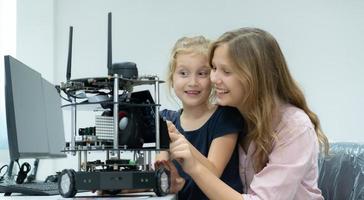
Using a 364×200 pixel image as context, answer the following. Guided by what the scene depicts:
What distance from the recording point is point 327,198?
1.61 meters

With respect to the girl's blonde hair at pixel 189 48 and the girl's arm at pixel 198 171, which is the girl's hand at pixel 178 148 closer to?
the girl's arm at pixel 198 171

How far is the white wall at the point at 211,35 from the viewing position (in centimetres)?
288

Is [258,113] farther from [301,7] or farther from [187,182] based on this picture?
[301,7]

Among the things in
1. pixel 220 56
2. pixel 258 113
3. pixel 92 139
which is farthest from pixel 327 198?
pixel 92 139

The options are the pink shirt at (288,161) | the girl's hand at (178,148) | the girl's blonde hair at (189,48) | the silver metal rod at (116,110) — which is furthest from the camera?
the girl's blonde hair at (189,48)

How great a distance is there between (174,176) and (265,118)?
0.95 ft

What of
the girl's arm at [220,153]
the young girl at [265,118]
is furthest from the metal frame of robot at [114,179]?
the girl's arm at [220,153]

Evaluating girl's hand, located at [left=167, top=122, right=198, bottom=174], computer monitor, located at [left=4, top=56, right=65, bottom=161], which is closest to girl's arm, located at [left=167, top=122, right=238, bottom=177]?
girl's hand, located at [left=167, top=122, right=198, bottom=174]

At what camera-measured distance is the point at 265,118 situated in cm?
131

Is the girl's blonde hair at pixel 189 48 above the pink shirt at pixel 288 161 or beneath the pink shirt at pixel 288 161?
above

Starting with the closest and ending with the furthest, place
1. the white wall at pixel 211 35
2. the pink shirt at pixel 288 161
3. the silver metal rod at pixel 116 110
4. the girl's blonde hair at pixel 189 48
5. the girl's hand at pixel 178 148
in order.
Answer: the silver metal rod at pixel 116 110, the girl's hand at pixel 178 148, the pink shirt at pixel 288 161, the girl's blonde hair at pixel 189 48, the white wall at pixel 211 35

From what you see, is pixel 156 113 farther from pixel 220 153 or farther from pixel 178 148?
pixel 220 153

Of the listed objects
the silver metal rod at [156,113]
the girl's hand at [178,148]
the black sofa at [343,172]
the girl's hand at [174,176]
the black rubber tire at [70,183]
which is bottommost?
the black sofa at [343,172]

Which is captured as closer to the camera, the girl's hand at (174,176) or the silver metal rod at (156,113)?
the silver metal rod at (156,113)
